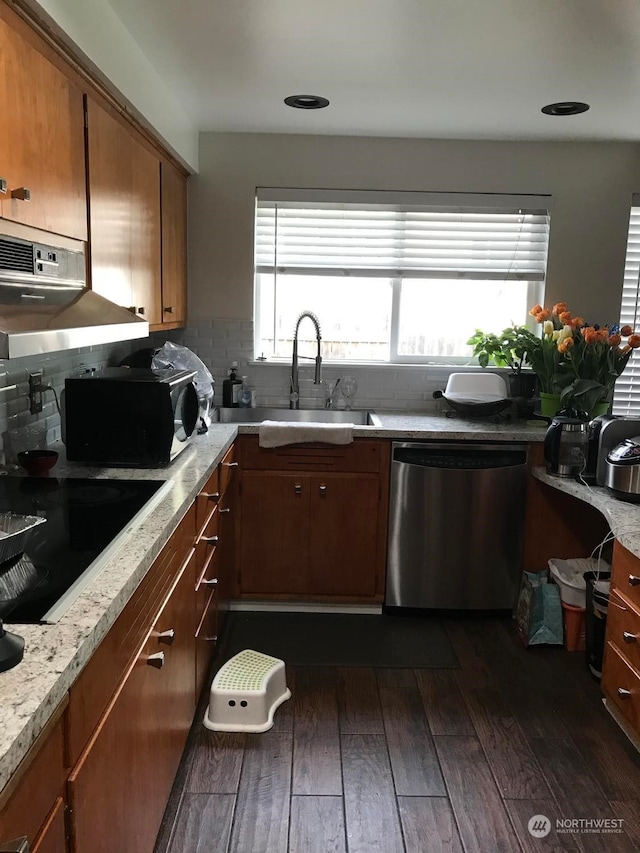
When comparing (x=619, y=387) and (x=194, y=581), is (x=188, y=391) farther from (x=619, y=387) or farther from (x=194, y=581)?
(x=619, y=387)

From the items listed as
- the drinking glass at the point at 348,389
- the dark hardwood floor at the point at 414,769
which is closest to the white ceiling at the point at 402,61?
the drinking glass at the point at 348,389

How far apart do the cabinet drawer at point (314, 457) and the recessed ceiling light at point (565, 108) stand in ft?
5.43

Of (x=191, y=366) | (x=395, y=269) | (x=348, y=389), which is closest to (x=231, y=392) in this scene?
(x=191, y=366)

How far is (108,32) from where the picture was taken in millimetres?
2131

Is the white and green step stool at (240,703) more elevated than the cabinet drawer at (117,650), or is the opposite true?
the cabinet drawer at (117,650)

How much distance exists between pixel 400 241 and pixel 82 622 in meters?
2.99

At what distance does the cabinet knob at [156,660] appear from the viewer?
1671 mm

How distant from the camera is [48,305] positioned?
1730 millimetres

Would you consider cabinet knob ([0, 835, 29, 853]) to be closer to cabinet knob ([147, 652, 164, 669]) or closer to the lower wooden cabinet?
cabinet knob ([147, 652, 164, 669])

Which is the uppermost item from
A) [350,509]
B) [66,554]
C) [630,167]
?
[630,167]

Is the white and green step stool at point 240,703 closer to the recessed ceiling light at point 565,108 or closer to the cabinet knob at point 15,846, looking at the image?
the cabinet knob at point 15,846

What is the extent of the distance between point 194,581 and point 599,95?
2.49m

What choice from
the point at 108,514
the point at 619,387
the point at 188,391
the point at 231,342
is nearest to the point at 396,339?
the point at 231,342

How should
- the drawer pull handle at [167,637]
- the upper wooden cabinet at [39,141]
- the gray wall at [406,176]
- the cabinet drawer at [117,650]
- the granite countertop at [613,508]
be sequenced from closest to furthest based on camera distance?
the cabinet drawer at [117,650], the upper wooden cabinet at [39,141], the drawer pull handle at [167,637], the granite countertop at [613,508], the gray wall at [406,176]
